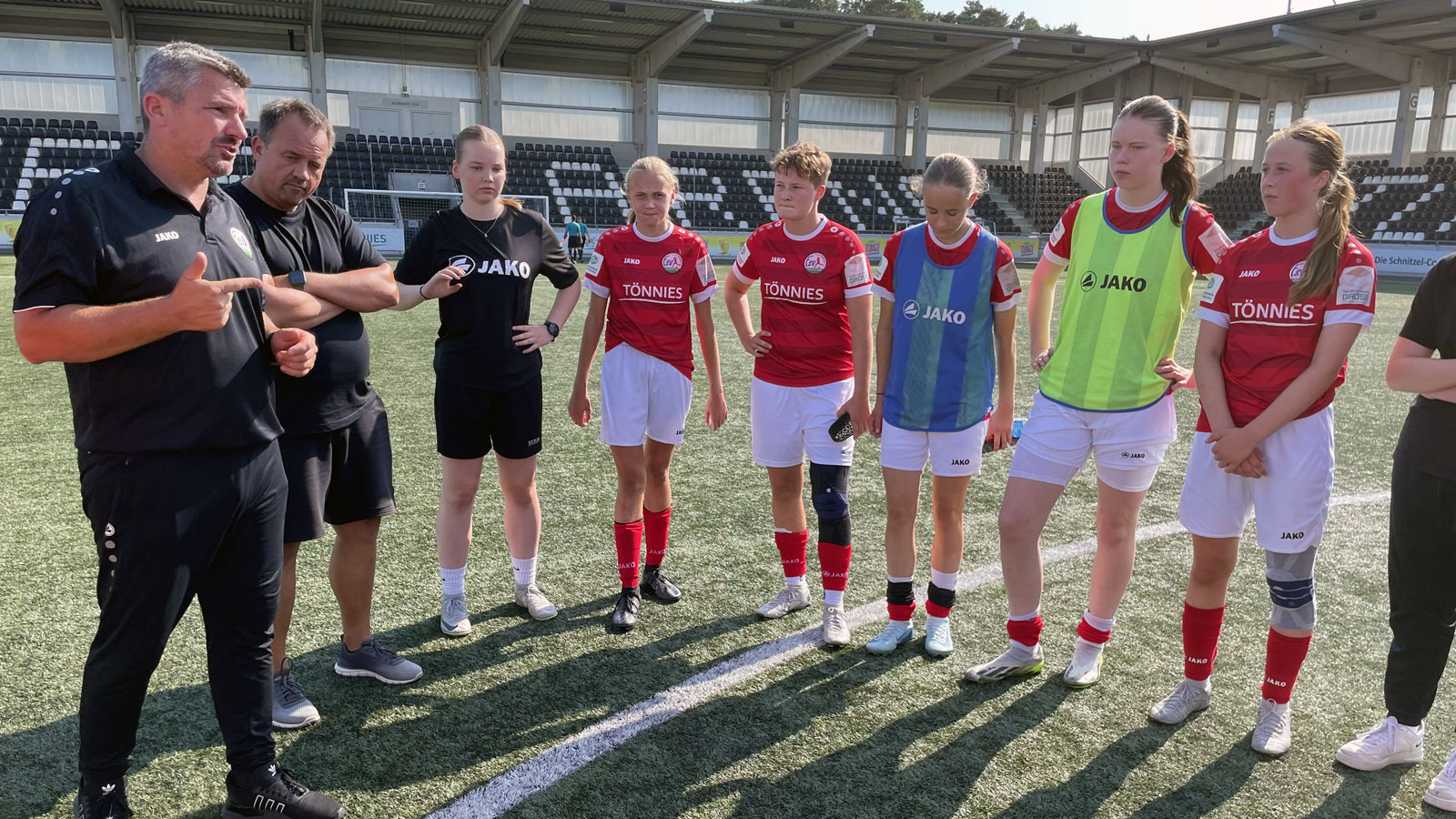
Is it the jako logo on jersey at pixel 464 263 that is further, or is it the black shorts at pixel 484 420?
the black shorts at pixel 484 420

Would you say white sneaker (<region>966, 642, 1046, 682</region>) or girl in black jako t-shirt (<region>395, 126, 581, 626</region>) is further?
girl in black jako t-shirt (<region>395, 126, 581, 626</region>)

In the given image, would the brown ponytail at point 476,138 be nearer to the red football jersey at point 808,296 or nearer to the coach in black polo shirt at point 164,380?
the red football jersey at point 808,296

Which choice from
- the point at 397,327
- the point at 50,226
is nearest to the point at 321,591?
the point at 50,226

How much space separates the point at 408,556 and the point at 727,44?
90.5 ft

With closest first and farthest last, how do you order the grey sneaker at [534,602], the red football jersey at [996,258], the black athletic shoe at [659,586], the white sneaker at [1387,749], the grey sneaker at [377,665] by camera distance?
the white sneaker at [1387,749], the grey sneaker at [377,665], the red football jersey at [996,258], the grey sneaker at [534,602], the black athletic shoe at [659,586]

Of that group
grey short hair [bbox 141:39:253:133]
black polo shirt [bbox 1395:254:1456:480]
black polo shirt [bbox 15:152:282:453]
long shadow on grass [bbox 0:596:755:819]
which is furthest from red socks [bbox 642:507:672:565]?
black polo shirt [bbox 1395:254:1456:480]

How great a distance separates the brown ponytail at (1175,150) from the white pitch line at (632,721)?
6.42ft

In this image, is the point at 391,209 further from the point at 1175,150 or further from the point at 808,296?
the point at 1175,150

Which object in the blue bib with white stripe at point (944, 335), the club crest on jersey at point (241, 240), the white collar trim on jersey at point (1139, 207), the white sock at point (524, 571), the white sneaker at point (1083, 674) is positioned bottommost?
the white sneaker at point (1083, 674)

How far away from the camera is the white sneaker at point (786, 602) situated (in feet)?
12.6

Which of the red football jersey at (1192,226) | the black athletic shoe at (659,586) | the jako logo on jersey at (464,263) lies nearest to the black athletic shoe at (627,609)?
the black athletic shoe at (659,586)

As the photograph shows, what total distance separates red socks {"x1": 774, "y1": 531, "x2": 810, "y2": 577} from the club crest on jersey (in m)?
2.31

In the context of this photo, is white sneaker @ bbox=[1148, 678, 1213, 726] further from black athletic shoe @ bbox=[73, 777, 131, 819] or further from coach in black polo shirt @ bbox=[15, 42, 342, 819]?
black athletic shoe @ bbox=[73, 777, 131, 819]

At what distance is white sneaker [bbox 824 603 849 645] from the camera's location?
11.6 feet
